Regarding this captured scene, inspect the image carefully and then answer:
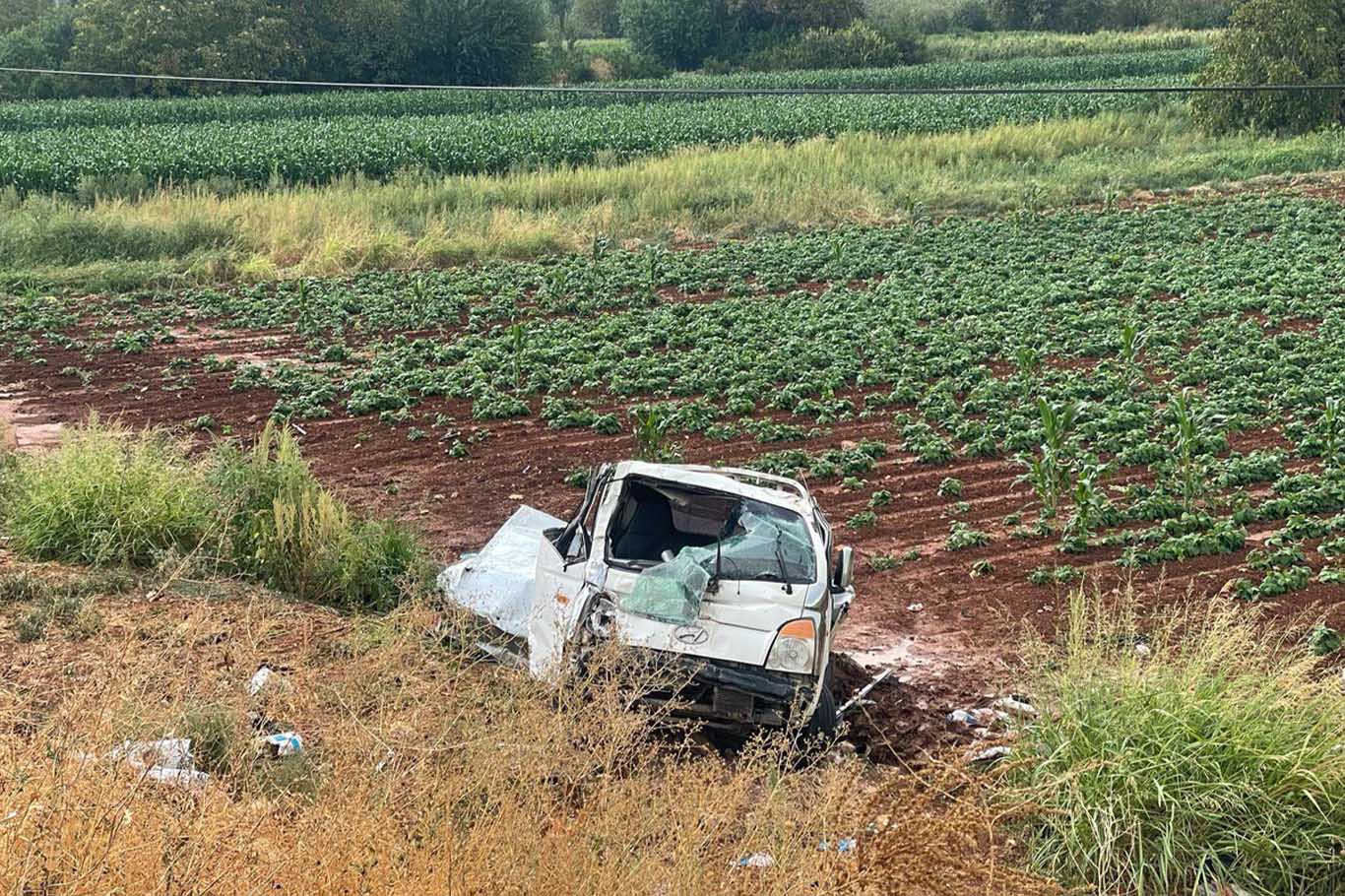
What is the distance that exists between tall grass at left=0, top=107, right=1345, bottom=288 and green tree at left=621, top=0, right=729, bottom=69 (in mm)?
41266

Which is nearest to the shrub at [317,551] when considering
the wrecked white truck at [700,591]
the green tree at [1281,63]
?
the wrecked white truck at [700,591]

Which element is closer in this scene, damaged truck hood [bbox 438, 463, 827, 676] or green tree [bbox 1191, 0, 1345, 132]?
damaged truck hood [bbox 438, 463, 827, 676]

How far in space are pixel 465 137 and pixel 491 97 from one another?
60.4 ft

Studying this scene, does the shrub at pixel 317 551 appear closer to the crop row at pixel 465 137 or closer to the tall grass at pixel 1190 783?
the tall grass at pixel 1190 783

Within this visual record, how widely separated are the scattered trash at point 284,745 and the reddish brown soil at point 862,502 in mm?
3284

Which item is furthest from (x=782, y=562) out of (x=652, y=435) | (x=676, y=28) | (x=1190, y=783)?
(x=676, y=28)

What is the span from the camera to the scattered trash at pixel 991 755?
8.12 m

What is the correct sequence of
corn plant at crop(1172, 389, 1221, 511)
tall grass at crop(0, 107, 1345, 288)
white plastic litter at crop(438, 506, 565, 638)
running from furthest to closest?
tall grass at crop(0, 107, 1345, 288) → corn plant at crop(1172, 389, 1221, 511) → white plastic litter at crop(438, 506, 565, 638)

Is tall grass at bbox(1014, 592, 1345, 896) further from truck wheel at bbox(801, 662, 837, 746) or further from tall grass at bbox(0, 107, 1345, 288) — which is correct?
tall grass at bbox(0, 107, 1345, 288)

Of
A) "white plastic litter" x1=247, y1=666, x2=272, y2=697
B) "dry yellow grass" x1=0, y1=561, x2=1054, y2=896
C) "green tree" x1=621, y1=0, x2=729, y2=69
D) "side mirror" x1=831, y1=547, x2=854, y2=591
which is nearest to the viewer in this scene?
"dry yellow grass" x1=0, y1=561, x2=1054, y2=896

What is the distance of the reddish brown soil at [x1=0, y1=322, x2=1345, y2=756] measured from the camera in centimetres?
1042

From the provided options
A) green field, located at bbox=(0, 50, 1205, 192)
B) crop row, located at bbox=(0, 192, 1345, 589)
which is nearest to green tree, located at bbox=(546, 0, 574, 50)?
green field, located at bbox=(0, 50, 1205, 192)

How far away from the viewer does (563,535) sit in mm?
9469

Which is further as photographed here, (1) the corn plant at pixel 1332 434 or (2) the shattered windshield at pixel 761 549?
(1) the corn plant at pixel 1332 434
